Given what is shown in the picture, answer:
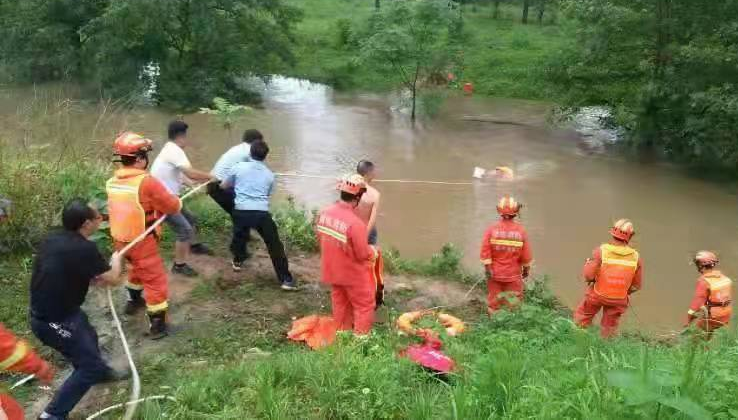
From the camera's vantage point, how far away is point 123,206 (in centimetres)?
556

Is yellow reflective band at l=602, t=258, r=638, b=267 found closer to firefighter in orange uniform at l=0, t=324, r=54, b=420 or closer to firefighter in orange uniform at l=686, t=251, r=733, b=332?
firefighter in orange uniform at l=686, t=251, r=733, b=332

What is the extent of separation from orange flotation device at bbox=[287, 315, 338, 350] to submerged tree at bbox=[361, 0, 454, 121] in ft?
43.0

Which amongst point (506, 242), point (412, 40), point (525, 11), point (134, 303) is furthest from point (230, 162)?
point (525, 11)

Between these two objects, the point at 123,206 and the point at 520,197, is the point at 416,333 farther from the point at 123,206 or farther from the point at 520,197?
the point at 520,197

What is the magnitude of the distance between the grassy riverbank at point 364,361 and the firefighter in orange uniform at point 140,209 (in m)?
0.42

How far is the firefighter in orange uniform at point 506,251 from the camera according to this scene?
6852 millimetres

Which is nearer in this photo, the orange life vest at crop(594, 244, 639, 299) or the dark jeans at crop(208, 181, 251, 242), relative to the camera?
the orange life vest at crop(594, 244, 639, 299)

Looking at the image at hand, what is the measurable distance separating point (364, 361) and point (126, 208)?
234cm

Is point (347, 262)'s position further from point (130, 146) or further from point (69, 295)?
point (69, 295)

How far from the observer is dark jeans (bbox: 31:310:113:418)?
4355 mm

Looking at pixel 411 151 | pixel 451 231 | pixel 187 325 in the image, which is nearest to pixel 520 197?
pixel 451 231

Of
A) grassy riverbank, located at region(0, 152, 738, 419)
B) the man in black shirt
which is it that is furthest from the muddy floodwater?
the man in black shirt

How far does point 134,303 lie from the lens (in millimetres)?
6211

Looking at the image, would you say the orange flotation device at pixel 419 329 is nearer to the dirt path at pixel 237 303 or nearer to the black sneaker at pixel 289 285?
the dirt path at pixel 237 303
